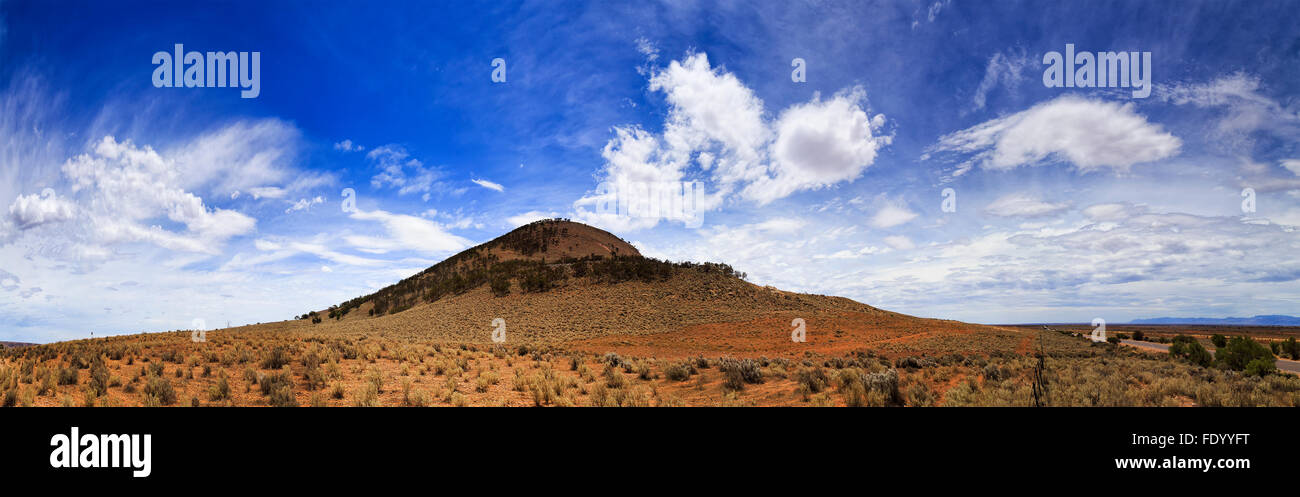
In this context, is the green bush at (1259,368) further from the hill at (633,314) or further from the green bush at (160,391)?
the green bush at (160,391)

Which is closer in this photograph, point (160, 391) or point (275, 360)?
point (160, 391)

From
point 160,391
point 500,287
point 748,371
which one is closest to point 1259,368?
point 748,371

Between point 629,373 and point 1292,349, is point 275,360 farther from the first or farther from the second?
point 1292,349

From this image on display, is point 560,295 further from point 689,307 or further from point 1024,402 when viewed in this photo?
point 1024,402

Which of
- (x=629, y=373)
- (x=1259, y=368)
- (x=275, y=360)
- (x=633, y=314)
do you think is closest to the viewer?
(x=275, y=360)

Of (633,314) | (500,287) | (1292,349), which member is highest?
A: (500,287)

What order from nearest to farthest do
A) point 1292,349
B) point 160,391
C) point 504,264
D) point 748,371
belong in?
point 160,391 → point 748,371 → point 1292,349 → point 504,264

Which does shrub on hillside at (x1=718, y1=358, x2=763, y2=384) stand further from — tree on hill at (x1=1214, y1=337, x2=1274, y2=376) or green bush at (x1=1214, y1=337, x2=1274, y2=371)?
green bush at (x1=1214, y1=337, x2=1274, y2=371)

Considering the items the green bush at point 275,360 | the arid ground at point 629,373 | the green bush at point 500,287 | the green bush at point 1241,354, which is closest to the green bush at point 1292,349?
the arid ground at point 629,373

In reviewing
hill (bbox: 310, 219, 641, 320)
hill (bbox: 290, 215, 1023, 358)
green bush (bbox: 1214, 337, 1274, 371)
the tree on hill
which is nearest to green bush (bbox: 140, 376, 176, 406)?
hill (bbox: 290, 215, 1023, 358)

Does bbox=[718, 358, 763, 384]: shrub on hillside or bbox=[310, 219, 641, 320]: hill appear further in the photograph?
bbox=[310, 219, 641, 320]: hill

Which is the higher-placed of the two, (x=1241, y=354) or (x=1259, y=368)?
(x=1259, y=368)

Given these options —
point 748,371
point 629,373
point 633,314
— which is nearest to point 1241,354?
point 748,371
